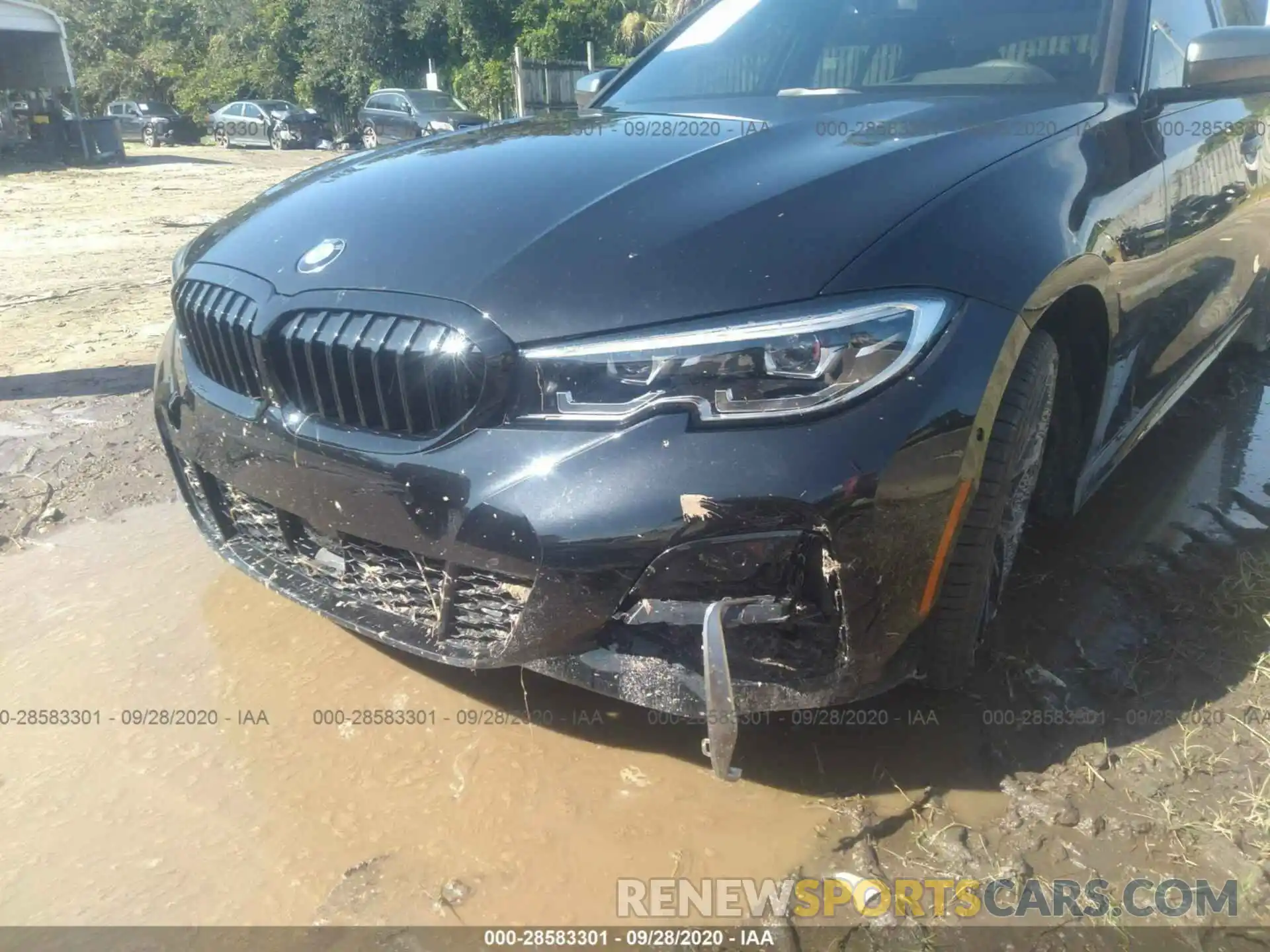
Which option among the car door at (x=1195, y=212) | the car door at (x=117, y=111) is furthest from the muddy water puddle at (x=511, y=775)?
the car door at (x=117, y=111)

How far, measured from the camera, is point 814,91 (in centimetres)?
271

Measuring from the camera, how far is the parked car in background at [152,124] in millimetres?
26625

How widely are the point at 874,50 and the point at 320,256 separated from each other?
1.84 meters

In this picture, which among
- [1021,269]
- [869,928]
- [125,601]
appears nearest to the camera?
[869,928]

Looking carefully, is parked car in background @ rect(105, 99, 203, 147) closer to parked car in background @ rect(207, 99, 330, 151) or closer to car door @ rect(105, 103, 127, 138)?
car door @ rect(105, 103, 127, 138)

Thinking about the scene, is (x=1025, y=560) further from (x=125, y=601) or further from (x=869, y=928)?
(x=125, y=601)

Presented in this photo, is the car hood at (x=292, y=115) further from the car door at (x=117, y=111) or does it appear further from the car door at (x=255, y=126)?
the car door at (x=117, y=111)

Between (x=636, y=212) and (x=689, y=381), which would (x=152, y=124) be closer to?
(x=636, y=212)

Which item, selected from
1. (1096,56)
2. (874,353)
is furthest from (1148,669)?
(1096,56)

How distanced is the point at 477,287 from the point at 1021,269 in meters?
1.02

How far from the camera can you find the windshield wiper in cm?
263

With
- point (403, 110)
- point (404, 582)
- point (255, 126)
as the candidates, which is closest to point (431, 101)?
point (403, 110)

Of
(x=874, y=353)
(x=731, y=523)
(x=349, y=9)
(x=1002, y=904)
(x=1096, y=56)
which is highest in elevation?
(x=349, y=9)

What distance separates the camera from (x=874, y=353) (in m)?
1.58
